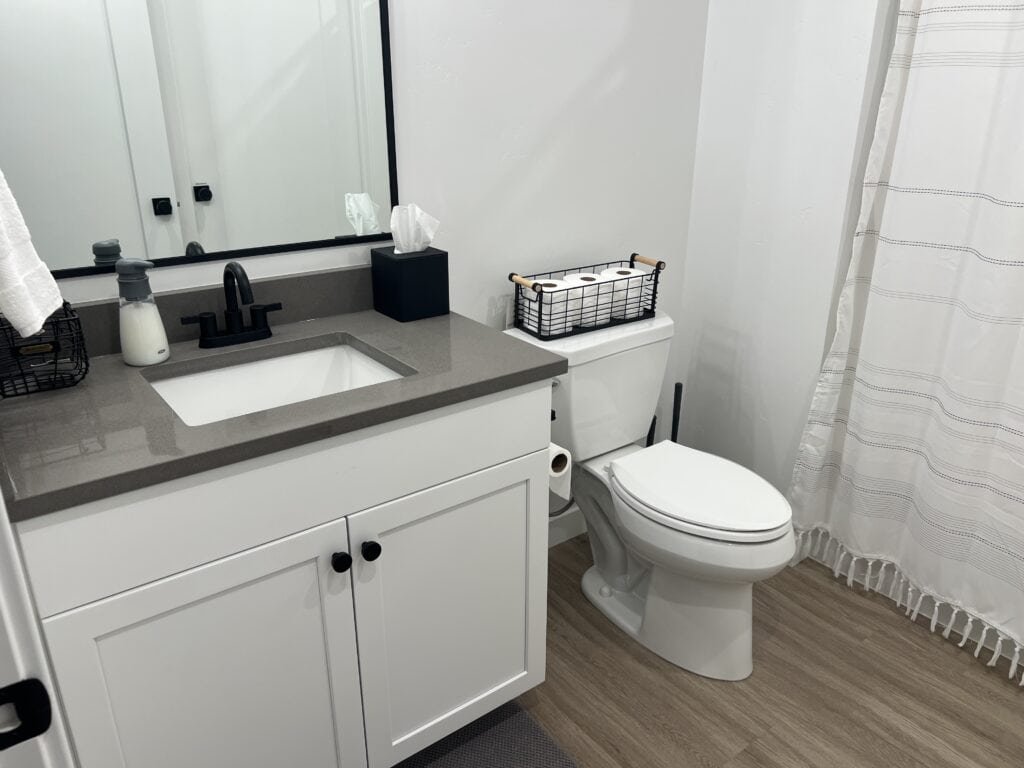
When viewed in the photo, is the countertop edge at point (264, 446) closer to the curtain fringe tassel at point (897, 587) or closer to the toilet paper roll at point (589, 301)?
the toilet paper roll at point (589, 301)

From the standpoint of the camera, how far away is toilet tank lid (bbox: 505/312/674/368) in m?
1.87

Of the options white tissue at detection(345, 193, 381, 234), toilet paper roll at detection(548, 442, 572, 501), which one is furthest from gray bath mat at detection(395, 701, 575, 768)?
white tissue at detection(345, 193, 381, 234)

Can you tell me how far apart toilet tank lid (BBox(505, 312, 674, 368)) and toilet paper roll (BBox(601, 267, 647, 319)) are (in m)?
0.04

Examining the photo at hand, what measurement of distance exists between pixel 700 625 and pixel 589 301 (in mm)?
847

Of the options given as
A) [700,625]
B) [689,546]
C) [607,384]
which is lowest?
[700,625]

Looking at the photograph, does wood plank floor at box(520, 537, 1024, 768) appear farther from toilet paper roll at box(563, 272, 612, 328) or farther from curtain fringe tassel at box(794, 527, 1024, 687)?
toilet paper roll at box(563, 272, 612, 328)

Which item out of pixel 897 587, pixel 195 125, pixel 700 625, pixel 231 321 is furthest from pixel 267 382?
pixel 897 587

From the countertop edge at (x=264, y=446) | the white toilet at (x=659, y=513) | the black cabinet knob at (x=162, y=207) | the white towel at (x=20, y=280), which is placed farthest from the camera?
the white toilet at (x=659, y=513)

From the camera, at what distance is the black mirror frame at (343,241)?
145cm

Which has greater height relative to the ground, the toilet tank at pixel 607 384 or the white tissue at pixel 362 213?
the white tissue at pixel 362 213

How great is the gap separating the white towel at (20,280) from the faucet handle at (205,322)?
577 mm

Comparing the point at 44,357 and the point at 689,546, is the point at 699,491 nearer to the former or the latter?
the point at 689,546

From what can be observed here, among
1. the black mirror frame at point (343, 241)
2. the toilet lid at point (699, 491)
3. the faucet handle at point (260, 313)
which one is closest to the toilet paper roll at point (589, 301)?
the toilet lid at point (699, 491)

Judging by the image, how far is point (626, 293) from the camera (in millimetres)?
2029
